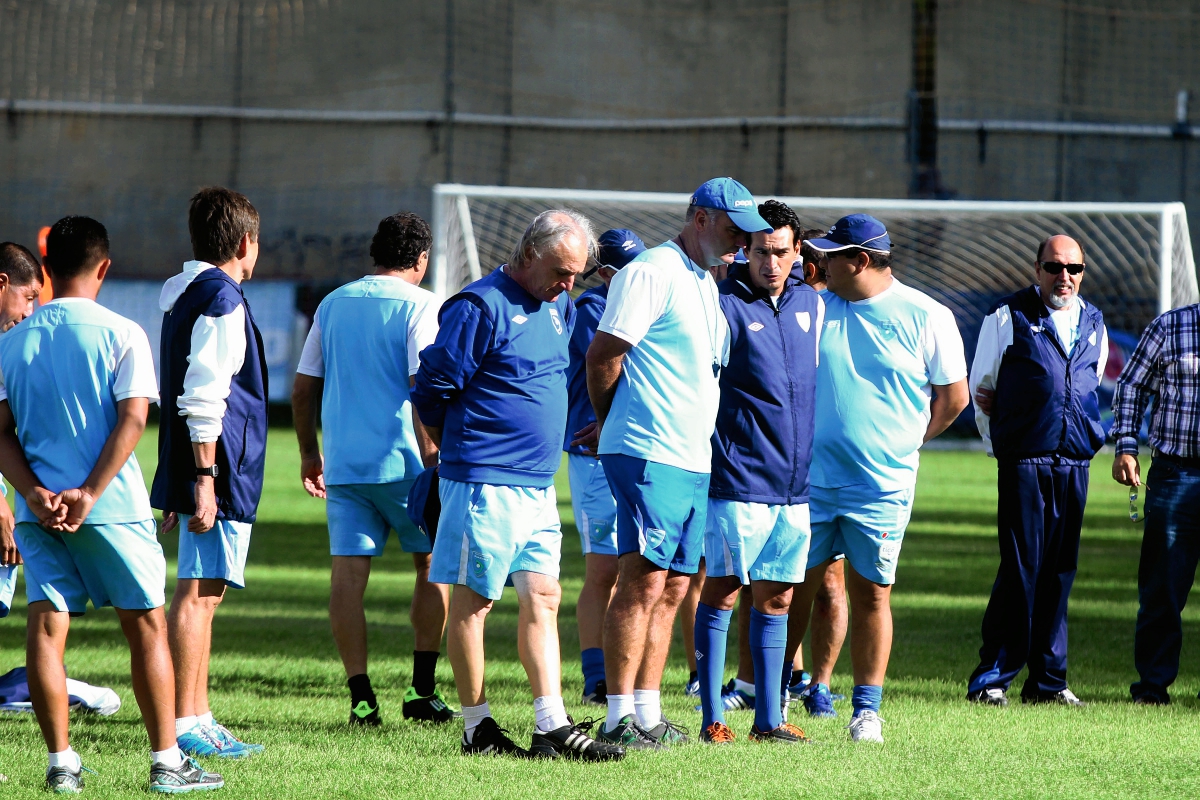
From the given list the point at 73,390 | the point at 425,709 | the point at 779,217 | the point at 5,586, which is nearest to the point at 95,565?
the point at 73,390

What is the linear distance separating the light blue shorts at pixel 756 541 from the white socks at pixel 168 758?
6.71 feet

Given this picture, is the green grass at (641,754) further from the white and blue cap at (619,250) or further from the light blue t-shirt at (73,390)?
the white and blue cap at (619,250)

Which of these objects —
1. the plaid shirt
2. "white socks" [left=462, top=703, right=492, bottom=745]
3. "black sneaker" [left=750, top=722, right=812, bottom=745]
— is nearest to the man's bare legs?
"white socks" [left=462, top=703, right=492, bottom=745]

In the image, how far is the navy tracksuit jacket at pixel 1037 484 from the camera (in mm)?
6633

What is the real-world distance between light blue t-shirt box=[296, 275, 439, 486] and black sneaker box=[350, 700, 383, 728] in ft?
3.07

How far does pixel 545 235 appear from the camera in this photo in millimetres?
5090

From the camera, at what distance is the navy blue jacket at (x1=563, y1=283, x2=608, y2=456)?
22.1ft

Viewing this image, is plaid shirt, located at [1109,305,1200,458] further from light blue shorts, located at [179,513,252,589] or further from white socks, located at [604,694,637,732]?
light blue shorts, located at [179,513,252,589]

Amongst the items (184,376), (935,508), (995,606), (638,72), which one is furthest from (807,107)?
(184,376)

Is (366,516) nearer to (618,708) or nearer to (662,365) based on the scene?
(618,708)

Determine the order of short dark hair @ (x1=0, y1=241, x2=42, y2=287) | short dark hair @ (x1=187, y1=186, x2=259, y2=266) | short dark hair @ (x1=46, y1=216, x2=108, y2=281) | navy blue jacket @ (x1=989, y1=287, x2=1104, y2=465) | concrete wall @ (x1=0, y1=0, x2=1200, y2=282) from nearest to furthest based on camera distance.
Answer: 1. short dark hair @ (x1=46, y1=216, x2=108, y2=281)
2. short dark hair @ (x1=187, y1=186, x2=259, y2=266)
3. short dark hair @ (x1=0, y1=241, x2=42, y2=287)
4. navy blue jacket @ (x1=989, y1=287, x2=1104, y2=465)
5. concrete wall @ (x1=0, y1=0, x2=1200, y2=282)

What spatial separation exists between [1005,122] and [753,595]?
27899 mm

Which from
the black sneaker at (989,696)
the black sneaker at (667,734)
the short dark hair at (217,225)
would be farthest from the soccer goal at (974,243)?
the black sneaker at (667,734)

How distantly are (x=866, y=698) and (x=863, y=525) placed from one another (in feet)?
2.28
